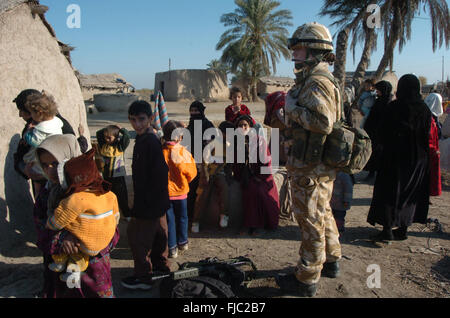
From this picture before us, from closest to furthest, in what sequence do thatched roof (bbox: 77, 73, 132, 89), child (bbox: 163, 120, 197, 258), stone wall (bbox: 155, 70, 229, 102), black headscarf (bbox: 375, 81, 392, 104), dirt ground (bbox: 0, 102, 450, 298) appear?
dirt ground (bbox: 0, 102, 450, 298), child (bbox: 163, 120, 197, 258), black headscarf (bbox: 375, 81, 392, 104), stone wall (bbox: 155, 70, 229, 102), thatched roof (bbox: 77, 73, 132, 89)

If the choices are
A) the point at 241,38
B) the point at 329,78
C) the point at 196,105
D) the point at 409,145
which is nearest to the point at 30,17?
the point at 196,105

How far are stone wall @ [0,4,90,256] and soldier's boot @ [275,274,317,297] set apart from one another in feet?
8.74

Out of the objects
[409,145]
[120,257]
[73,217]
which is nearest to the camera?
[73,217]

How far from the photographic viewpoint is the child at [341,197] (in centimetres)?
424

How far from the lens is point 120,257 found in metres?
3.60

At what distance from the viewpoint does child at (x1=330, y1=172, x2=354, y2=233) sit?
13.9 feet

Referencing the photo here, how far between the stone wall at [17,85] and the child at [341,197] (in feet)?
11.6

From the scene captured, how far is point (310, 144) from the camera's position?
2.76 meters

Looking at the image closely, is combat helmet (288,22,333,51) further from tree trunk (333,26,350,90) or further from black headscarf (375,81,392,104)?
tree trunk (333,26,350,90)

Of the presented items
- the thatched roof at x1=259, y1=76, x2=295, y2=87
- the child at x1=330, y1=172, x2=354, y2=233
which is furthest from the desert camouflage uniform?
the thatched roof at x1=259, y1=76, x2=295, y2=87

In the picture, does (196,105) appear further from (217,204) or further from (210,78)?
(210,78)

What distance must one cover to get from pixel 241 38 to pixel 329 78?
1015 inches

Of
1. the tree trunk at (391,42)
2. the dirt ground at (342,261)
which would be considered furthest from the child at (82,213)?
the tree trunk at (391,42)

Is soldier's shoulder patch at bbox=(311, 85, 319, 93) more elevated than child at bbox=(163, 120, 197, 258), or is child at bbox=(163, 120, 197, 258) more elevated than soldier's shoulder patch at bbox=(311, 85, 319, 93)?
soldier's shoulder patch at bbox=(311, 85, 319, 93)
